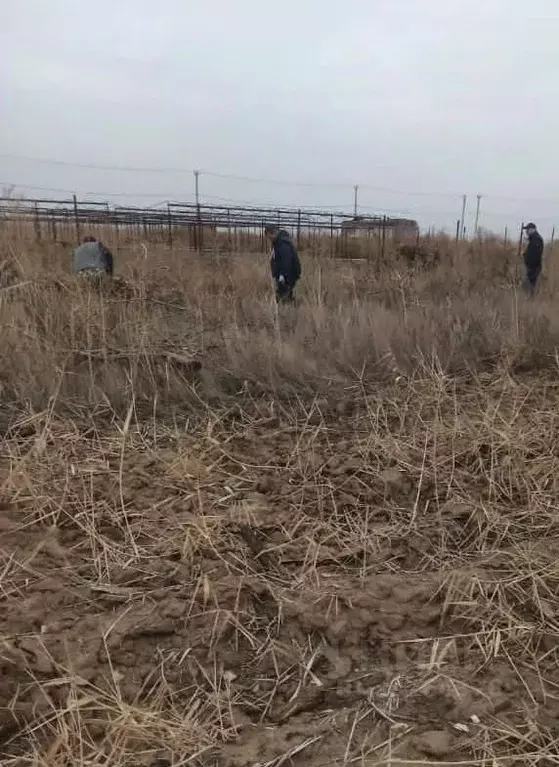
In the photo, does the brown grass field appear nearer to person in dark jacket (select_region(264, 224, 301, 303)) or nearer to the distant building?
person in dark jacket (select_region(264, 224, 301, 303))

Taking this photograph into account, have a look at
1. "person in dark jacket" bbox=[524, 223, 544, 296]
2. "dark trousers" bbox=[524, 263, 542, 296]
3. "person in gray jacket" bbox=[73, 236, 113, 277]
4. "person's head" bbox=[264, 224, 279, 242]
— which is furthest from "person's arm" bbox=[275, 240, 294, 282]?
"dark trousers" bbox=[524, 263, 542, 296]

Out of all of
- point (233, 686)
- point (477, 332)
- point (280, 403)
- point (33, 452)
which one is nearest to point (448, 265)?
point (477, 332)

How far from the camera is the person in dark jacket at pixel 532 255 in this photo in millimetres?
10797

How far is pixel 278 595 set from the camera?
2.15 meters

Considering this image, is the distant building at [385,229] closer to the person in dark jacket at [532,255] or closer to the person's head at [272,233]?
the person in dark jacket at [532,255]

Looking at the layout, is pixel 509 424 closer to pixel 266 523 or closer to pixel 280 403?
pixel 280 403

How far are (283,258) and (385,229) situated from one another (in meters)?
16.3

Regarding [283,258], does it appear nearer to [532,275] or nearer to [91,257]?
[91,257]

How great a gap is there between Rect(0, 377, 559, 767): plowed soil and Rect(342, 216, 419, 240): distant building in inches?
807

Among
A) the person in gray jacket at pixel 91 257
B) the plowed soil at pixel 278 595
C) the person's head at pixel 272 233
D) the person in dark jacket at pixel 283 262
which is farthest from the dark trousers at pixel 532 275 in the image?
the plowed soil at pixel 278 595

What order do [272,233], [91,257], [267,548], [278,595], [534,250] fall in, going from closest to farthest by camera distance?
[278,595], [267,548], [91,257], [272,233], [534,250]

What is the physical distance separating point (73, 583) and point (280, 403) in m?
2.12

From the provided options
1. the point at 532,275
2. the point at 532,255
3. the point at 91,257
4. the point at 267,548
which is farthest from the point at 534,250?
the point at 267,548

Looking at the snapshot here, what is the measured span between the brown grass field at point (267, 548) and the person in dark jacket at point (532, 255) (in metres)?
6.55
